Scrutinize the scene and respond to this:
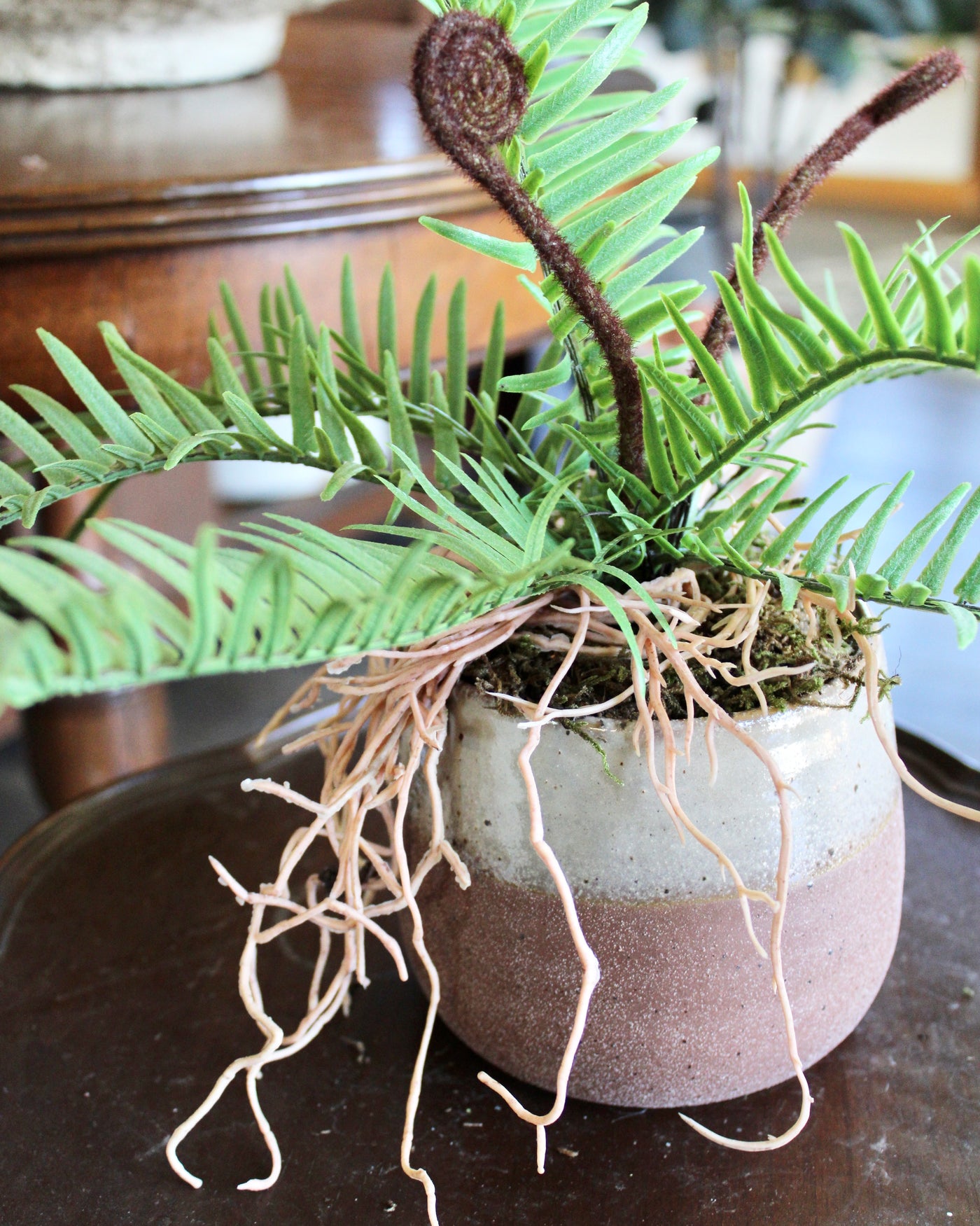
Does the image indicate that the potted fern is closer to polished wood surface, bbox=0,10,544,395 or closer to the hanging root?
the hanging root

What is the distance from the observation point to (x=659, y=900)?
0.31m

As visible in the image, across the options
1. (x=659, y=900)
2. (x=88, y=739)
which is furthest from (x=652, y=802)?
(x=88, y=739)

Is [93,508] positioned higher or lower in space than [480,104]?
lower

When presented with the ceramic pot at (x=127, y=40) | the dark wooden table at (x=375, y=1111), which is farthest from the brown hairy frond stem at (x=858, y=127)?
the ceramic pot at (x=127, y=40)

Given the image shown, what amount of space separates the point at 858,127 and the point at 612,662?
0.50 ft

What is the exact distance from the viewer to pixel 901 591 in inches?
12.0

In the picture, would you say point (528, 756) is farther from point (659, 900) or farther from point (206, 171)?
point (206, 171)

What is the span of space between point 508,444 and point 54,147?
40 cm

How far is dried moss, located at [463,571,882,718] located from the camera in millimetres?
319

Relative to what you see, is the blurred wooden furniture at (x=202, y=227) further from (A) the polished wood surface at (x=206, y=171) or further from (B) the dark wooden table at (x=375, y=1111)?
(B) the dark wooden table at (x=375, y=1111)

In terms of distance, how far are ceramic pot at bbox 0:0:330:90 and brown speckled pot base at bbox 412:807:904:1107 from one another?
66 centimetres

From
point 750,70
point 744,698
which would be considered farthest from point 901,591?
point 750,70

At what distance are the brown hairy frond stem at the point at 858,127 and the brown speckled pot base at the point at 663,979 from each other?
6.4 inches

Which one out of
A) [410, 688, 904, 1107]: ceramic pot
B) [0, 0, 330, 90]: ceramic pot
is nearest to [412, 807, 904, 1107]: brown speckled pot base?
[410, 688, 904, 1107]: ceramic pot
